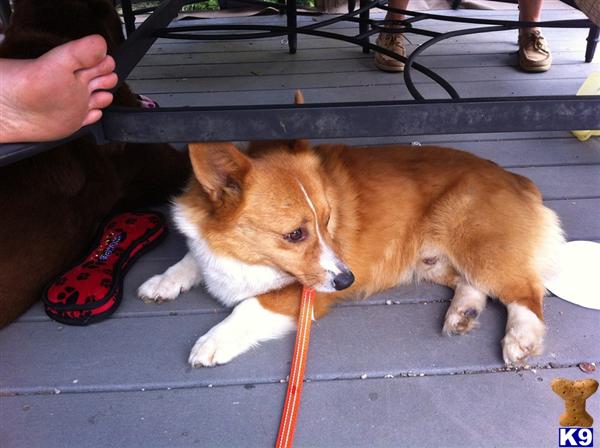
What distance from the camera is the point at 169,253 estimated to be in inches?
72.9

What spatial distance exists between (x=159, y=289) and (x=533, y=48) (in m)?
2.62

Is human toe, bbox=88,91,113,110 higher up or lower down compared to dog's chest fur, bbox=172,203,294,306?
higher up

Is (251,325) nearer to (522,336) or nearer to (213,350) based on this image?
(213,350)

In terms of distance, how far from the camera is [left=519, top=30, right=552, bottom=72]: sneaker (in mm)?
2955

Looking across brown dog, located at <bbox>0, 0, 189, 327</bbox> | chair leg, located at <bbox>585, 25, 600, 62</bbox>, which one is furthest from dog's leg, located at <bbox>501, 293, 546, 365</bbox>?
chair leg, located at <bbox>585, 25, 600, 62</bbox>

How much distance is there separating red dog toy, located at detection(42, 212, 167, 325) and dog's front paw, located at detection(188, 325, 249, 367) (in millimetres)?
337

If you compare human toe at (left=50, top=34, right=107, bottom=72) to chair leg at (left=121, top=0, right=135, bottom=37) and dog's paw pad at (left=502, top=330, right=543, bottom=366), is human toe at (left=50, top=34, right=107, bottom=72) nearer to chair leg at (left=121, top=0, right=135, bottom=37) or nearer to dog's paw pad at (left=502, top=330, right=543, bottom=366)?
dog's paw pad at (left=502, top=330, right=543, bottom=366)

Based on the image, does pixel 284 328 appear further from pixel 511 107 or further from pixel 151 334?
pixel 511 107

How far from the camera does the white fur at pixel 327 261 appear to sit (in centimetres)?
147

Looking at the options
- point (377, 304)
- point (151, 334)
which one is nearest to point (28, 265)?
point (151, 334)

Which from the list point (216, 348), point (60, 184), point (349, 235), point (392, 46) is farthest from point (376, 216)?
point (392, 46)

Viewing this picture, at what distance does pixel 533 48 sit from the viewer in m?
2.98

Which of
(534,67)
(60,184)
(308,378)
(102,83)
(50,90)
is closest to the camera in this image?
(50,90)

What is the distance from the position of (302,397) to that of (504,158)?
5.07ft
